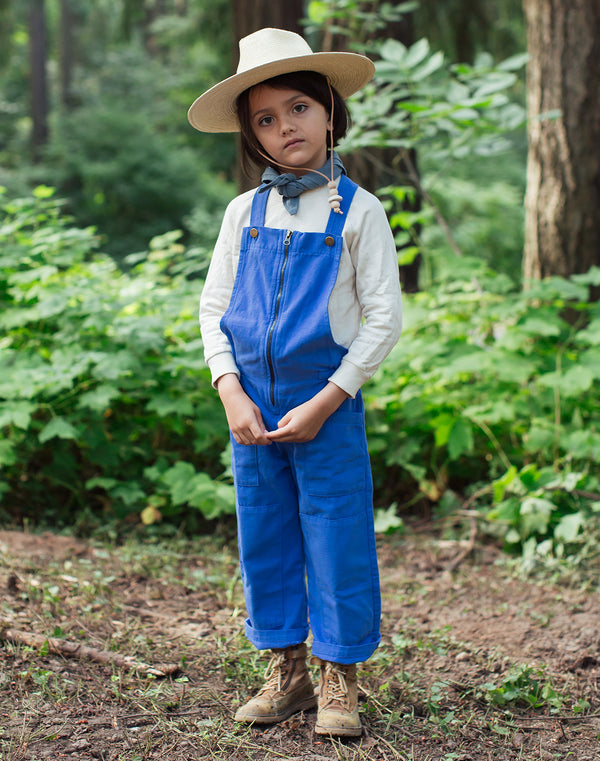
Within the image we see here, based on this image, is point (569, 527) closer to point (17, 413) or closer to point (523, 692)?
point (523, 692)

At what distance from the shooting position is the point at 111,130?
45.1 ft

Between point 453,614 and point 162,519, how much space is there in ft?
4.83

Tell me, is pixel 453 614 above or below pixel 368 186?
below

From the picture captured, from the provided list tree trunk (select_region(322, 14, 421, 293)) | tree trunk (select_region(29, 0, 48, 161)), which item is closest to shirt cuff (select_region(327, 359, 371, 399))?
tree trunk (select_region(322, 14, 421, 293))

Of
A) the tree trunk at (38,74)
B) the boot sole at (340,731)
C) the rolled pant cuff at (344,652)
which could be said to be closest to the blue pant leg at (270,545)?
the rolled pant cuff at (344,652)

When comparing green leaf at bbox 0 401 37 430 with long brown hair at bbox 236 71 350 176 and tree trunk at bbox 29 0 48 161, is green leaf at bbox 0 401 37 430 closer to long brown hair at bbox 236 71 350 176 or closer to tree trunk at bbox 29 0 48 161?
long brown hair at bbox 236 71 350 176

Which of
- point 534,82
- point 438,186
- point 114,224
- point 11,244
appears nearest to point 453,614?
point 11,244

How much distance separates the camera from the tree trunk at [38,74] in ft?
63.7

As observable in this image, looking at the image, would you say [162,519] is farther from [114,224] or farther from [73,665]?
[114,224]

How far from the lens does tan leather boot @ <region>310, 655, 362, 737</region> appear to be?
1855mm

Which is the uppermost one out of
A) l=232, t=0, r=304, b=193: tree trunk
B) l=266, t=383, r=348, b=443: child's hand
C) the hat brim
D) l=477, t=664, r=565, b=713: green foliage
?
l=232, t=0, r=304, b=193: tree trunk

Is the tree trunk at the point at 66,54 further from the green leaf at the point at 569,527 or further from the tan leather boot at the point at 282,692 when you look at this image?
the tan leather boot at the point at 282,692

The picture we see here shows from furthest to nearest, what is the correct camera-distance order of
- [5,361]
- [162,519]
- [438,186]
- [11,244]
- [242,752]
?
1. [438,186]
2. [11,244]
3. [162,519]
4. [5,361]
5. [242,752]

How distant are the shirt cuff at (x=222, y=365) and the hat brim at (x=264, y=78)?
0.64 meters
